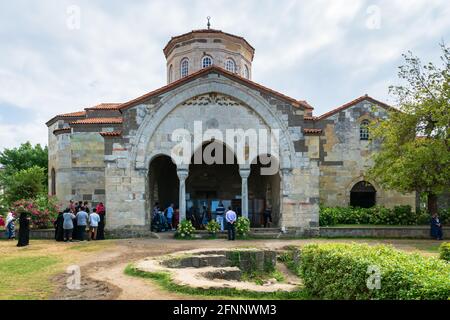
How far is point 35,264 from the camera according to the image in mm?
13852

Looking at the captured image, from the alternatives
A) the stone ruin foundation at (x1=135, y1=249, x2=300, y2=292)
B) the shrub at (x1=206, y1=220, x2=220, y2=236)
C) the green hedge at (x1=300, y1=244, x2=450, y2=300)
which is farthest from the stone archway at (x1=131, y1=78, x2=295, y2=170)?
the green hedge at (x1=300, y1=244, x2=450, y2=300)

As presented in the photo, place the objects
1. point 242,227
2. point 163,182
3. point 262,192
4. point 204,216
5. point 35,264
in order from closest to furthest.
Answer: point 35,264 < point 242,227 < point 204,216 < point 163,182 < point 262,192

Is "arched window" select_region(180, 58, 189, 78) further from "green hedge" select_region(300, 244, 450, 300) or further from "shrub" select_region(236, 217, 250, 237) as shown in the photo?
"green hedge" select_region(300, 244, 450, 300)

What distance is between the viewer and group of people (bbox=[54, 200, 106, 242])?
20.0 meters

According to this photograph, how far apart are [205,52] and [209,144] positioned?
6.60 metres

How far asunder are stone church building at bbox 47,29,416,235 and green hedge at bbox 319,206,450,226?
7.70 ft

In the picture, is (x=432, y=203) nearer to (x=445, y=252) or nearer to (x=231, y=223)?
(x=445, y=252)

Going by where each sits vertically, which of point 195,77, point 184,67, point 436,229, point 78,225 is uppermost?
point 184,67

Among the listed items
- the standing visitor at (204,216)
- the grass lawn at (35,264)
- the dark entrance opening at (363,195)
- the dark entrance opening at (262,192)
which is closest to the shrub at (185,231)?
the grass lawn at (35,264)

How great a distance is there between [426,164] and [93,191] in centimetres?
1768

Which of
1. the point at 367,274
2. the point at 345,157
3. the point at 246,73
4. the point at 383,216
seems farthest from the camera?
the point at 246,73

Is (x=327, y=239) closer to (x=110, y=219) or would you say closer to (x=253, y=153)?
(x=253, y=153)

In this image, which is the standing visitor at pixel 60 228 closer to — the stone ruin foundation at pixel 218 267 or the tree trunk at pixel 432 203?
the stone ruin foundation at pixel 218 267

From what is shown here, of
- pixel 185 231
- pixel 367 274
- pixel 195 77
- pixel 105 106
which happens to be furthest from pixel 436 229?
pixel 105 106
